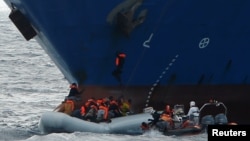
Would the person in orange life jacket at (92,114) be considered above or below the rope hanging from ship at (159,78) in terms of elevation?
below

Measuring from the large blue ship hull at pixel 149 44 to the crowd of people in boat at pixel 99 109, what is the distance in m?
0.59

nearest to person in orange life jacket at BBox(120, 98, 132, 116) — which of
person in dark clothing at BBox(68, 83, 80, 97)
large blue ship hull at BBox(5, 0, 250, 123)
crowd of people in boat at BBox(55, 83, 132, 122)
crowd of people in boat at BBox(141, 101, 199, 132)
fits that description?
crowd of people in boat at BBox(55, 83, 132, 122)

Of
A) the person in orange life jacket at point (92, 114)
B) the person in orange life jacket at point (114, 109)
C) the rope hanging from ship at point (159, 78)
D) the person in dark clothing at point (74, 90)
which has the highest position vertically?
the rope hanging from ship at point (159, 78)

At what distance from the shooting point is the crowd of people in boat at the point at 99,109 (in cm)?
2125

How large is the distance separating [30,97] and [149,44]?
13.6m

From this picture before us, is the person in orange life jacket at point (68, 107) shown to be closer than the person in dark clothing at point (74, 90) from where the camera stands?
Yes

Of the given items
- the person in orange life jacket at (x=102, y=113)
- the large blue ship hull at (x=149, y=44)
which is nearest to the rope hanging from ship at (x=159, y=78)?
the large blue ship hull at (x=149, y=44)

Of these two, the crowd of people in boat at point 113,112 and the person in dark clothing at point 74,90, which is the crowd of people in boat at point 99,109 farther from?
the person in dark clothing at point 74,90

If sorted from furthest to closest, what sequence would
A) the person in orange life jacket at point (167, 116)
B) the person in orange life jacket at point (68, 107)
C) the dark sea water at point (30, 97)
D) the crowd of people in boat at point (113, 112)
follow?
the person in orange life jacket at point (68, 107) → the person in orange life jacket at point (167, 116) → the crowd of people in boat at point (113, 112) → the dark sea water at point (30, 97)

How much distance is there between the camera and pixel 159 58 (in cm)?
2220

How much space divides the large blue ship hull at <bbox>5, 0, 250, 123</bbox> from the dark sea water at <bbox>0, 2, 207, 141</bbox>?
86.7 inches

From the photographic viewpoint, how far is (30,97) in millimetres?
34094

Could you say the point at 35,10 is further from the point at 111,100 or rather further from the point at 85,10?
the point at 111,100

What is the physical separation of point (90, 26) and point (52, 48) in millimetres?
2015
